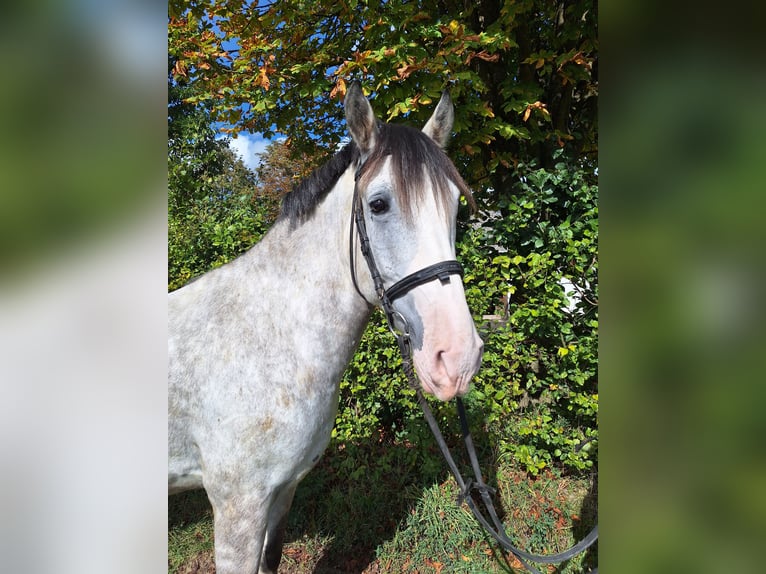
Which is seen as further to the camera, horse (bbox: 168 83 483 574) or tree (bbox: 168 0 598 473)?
tree (bbox: 168 0 598 473)

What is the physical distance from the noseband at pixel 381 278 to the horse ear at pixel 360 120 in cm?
10

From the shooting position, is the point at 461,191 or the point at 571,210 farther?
the point at 571,210

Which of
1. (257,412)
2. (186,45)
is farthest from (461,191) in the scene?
(186,45)

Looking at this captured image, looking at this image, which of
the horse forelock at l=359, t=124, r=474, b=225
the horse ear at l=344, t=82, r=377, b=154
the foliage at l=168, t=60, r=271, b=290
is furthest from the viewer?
the foliage at l=168, t=60, r=271, b=290

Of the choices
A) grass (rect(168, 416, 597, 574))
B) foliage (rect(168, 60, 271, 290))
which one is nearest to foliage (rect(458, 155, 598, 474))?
grass (rect(168, 416, 597, 574))

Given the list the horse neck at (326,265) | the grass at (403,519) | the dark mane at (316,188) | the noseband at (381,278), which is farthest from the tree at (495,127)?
the noseband at (381,278)

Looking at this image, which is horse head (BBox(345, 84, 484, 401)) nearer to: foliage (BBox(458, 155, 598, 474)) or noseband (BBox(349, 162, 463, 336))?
noseband (BBox(349, 162, 463, 336))

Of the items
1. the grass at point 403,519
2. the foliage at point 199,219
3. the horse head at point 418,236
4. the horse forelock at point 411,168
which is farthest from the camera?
the foliage at point 199,219

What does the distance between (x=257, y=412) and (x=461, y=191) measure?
125cm

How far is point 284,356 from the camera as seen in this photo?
1789 millimetres

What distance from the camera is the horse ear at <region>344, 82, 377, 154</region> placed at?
171 cm

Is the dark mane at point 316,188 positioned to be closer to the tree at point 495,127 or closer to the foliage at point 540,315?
the tree at point 495,127

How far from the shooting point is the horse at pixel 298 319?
161 cm
